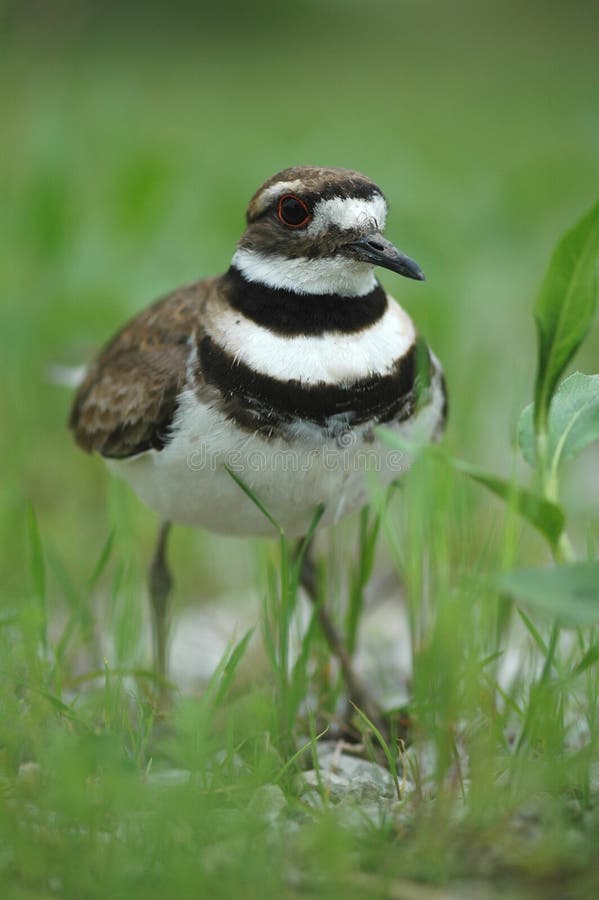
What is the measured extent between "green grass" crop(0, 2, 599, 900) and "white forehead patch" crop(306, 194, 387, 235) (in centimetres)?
69

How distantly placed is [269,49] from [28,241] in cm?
1209

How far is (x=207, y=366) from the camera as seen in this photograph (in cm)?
297

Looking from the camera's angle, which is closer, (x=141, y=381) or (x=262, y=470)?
(x=262, y=470)

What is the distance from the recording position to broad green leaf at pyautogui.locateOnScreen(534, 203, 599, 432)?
229 cm

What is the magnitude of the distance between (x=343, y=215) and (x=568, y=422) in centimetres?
88

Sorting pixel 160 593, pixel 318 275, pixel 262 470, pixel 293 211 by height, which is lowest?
pixel 160 593

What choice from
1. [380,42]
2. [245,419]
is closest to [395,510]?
[245,419]

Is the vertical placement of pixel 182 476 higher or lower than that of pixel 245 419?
lower

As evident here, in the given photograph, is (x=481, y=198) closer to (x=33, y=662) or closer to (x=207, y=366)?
(x=207, y=366)

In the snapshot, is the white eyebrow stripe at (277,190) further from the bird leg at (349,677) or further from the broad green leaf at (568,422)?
the bird leg at (349,677)

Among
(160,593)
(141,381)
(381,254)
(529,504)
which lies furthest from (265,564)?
(529,504)

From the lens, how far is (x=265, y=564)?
359cm

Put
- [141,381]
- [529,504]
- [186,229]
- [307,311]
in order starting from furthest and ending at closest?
[186,229] → [141,381] → [307,311] → [529,504]

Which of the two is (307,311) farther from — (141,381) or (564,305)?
(564,305)
